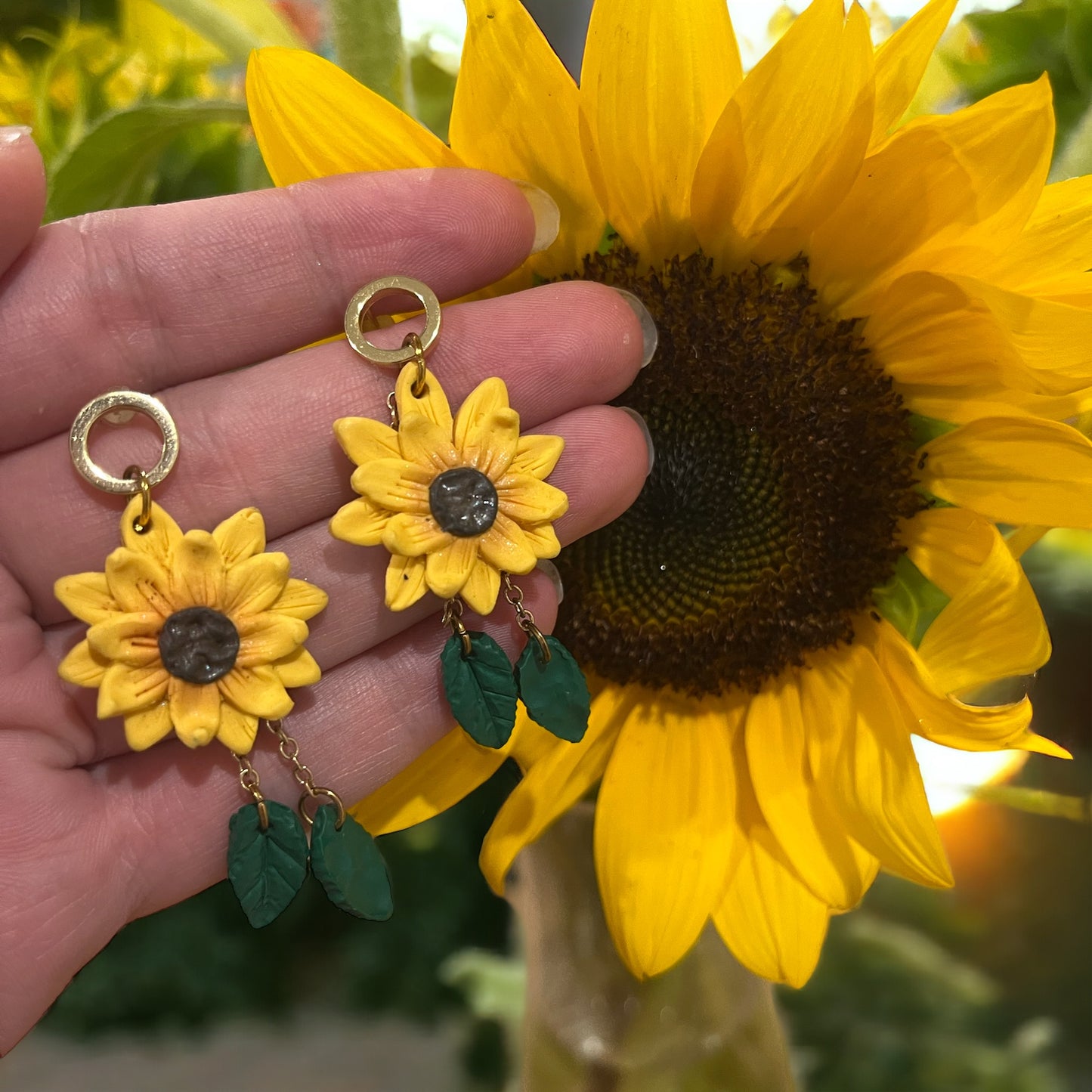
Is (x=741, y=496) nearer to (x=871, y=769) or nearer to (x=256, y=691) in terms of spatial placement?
(x=871, y=769)

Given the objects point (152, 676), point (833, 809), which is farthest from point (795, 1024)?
point (152, 676)

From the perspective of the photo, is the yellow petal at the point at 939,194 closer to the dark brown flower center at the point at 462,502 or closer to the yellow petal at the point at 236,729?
the dark brown flower center at the point at 462,502

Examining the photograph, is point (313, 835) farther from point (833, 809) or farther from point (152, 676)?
point (833, 809)

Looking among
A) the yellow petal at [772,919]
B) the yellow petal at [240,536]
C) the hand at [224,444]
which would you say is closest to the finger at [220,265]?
the hand at [224,444]

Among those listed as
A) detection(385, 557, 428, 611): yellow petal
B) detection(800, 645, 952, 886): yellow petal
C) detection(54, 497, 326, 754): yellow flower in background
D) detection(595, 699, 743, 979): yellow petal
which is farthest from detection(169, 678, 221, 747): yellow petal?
detection(800, 645, 952, 886): yellow petal

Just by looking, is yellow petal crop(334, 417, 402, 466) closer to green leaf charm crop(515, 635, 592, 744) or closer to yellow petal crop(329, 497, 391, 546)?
yellow petal crop(329, 497, 391, 546)

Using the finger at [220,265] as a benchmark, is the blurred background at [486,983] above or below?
below
